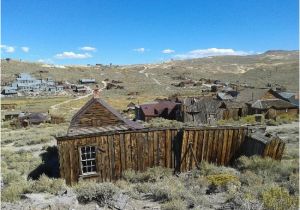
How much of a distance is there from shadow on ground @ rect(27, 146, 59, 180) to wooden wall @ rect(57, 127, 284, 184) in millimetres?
2487

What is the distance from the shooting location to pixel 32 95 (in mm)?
104375

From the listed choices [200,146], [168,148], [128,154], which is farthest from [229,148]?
[128,154]

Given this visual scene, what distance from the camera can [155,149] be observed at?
1528 cm

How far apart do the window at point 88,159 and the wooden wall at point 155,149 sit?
17cm

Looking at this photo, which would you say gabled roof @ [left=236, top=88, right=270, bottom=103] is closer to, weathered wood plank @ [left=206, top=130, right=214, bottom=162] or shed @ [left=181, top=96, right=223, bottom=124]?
shed @ [left=181, top=96, right=223, bottom=124]

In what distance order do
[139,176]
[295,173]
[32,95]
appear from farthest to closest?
[32,95] < [139,176] < [295,173]

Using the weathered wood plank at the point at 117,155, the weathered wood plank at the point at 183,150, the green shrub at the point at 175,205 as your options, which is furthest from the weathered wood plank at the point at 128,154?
the green shrub at the point at 175,205

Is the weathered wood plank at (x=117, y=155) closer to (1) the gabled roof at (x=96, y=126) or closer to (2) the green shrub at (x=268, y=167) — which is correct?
(1) the gabled roof at (x=96, y=126)

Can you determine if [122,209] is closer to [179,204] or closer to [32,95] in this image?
[179,204]

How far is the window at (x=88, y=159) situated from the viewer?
583 inches

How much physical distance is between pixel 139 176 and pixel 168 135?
218cm

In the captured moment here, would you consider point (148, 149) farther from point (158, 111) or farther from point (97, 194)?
point (158, 111)

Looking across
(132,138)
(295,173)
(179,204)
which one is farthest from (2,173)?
(295,173)

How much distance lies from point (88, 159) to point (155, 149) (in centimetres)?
276
